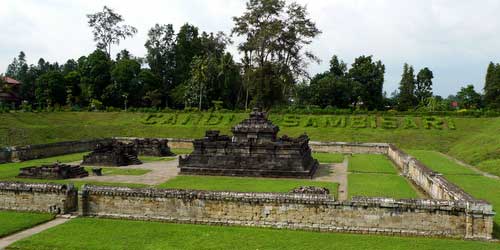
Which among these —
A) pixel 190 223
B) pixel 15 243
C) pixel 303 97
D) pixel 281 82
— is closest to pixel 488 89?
pixel 303 97

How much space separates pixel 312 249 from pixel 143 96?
55.0 m

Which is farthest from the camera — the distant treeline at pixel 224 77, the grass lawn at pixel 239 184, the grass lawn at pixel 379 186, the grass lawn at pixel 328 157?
the distant treeline at pixel 224 77

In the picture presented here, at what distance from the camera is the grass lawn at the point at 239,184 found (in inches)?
717

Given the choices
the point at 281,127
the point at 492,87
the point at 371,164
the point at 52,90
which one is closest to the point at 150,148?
the point at 281,127

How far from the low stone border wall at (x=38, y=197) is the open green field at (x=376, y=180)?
32.0ft

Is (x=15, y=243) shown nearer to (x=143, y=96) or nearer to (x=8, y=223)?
(x=8, y=223)

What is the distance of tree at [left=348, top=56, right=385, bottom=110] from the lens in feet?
210

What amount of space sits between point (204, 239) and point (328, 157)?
68.6 feet

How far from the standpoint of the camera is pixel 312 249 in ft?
33.0

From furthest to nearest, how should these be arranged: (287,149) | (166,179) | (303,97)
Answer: (303,97) → (287,149) → (166,179)

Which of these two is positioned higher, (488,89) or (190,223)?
(488,89)

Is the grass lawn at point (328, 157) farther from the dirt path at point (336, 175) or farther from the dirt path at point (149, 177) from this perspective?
the dirt path at point (149, 177)

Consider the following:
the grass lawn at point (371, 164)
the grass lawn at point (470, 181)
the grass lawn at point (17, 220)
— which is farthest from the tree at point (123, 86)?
the grass lawn at point (17, 220)

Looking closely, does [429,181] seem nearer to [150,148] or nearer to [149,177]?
[149,177]
